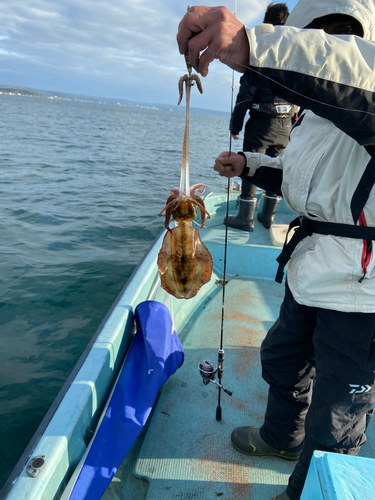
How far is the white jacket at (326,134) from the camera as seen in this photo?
1.21 metres

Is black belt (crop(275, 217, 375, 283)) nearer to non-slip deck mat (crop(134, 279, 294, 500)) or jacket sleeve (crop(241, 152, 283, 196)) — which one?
jacket sleeve (crop(241, 152, 283, 196))

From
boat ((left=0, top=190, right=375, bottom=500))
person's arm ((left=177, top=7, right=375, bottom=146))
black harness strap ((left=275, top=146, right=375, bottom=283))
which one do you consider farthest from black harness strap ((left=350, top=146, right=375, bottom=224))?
boat ((left=0, top=190, right=375, bottom=500))

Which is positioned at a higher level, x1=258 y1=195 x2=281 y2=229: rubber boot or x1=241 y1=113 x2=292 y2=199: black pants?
x1=241 y1=113 x2=292 y2=199: black pants

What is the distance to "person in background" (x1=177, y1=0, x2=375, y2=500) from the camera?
1.22m

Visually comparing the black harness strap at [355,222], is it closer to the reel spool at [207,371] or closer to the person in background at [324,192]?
the person in background at [324,192]

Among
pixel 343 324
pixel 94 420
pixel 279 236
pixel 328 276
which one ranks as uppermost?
pixel 328 276

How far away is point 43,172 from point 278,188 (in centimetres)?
1556

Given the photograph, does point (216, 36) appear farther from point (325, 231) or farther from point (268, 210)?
point (268, 210)

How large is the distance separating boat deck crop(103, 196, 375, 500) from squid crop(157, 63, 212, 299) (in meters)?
1.51

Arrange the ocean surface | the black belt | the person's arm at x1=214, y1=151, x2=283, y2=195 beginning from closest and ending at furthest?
the black belt
the person's arm at x1=214, y1=151, x2=283, y2=195
the ocean surface

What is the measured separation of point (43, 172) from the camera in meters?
15.6

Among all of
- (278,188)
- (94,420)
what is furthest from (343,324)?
(94,420)

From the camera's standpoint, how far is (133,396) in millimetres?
2598

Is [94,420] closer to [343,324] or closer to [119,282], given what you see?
[343,324]
